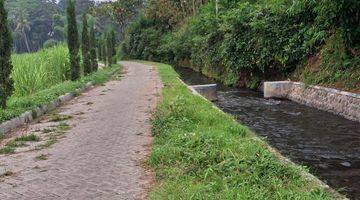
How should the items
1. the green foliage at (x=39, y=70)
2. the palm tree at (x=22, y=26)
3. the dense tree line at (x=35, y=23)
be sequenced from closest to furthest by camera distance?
the green foliage at (x=39, y=70), the palm tree at (x=22, y=26), the dense tree line at (x=35, y=23)

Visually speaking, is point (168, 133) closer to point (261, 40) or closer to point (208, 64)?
point (261, 40)

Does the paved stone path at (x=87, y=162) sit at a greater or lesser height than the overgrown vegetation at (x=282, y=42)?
lesser

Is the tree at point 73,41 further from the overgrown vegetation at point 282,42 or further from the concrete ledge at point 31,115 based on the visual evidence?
the overgrown vegetation at point 282,42

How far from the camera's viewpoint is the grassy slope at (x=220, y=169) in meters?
5.71

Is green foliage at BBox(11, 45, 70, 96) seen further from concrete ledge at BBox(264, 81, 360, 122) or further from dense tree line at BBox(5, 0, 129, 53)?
dense tree line at BBox(5, 0, 129, 53)

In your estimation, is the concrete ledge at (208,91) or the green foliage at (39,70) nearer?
the green foliage at (39,70)

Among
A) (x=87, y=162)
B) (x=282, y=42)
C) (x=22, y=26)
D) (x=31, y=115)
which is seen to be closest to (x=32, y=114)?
(x=31, y=115)

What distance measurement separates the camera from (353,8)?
14.9 m

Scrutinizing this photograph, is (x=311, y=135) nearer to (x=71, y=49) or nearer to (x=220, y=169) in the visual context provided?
(x=220, y=169)

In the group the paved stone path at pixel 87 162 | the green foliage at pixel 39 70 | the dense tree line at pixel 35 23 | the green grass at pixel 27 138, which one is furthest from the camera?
the dense tree line at pixel 35 23

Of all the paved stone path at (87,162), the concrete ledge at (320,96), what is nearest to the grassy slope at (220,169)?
the paved stone path at (87,162)

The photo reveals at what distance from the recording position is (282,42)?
21578 millimetres

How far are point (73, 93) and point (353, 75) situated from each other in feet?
33.0

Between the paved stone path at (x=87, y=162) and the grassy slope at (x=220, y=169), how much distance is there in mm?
360
